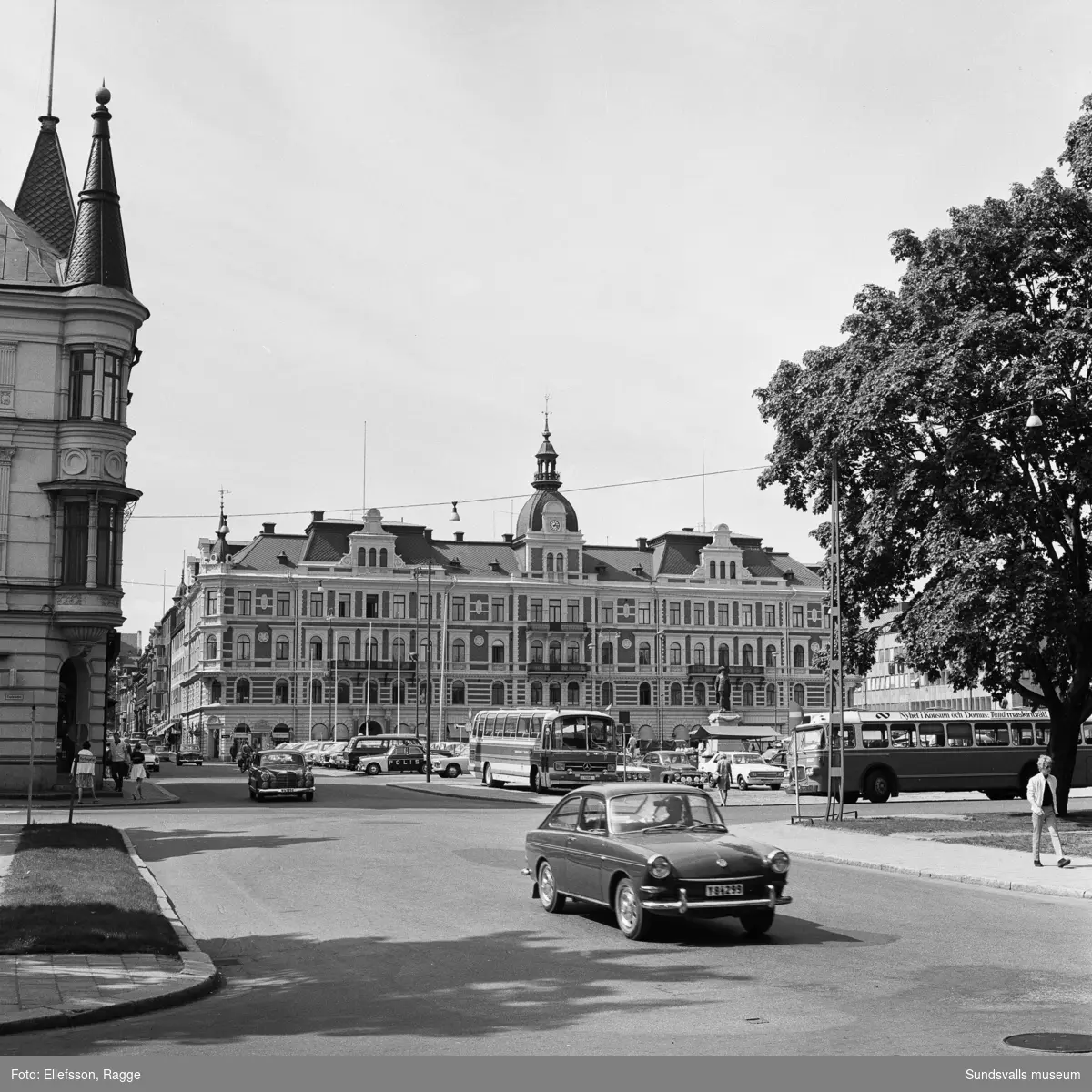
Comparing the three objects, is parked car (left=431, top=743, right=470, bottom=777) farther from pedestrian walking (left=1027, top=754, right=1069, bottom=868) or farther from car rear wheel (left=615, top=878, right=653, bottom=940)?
car rear wheel (left=615, top=878, right=653, bottom=940)

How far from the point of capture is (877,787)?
4444 centimetres

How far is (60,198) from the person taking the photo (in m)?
46.7

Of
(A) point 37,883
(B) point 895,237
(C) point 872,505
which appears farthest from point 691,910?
(B) point 895,237

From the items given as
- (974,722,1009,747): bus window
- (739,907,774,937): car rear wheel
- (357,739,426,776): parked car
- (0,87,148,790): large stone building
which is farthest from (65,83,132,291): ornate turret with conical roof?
(357,739,426,776): parked car

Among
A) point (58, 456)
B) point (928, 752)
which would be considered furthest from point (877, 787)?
point (58, 456)

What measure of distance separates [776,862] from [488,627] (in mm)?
95795

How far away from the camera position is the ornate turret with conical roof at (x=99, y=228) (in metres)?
40.8

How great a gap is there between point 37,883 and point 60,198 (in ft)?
117

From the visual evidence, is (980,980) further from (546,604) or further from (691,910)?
(546,604)

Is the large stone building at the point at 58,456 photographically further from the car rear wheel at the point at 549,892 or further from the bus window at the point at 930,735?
the car rear wheel at the point at 549,892

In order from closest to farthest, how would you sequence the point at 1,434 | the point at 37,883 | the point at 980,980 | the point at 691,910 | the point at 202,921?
1. the point at 980,980
2. the point at 691,910
3. the point at 202,921
4. the point at 37,883
5. the point at 1,434

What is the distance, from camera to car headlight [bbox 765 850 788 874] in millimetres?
13670

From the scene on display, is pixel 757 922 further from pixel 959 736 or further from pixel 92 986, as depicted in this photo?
pixel 959 736

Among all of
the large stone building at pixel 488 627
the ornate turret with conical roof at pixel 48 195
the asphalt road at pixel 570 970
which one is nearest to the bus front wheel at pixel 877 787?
the asphalt road at pixel 570 970
